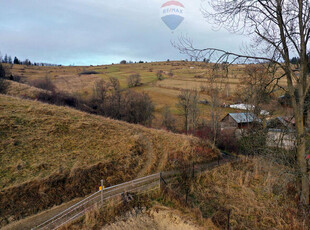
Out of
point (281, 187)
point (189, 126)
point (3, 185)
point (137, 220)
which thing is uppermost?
point (281, 187)

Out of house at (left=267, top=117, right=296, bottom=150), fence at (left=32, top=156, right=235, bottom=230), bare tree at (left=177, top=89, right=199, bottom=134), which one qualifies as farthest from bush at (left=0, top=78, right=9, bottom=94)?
house at (left=267, top=117, right=296, bottom=150)

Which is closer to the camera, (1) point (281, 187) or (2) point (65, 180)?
(1) point (281, 187)

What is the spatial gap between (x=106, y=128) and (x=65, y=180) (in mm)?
8921

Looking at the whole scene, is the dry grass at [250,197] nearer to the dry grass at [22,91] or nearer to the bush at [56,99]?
the bush at [56,99]

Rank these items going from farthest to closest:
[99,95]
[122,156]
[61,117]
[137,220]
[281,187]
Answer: [99,95], [61,117], [122,156], [137,220], [281,187]

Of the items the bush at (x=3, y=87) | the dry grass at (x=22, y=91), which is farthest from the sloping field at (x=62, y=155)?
the dry grass at (x=22, y=91)

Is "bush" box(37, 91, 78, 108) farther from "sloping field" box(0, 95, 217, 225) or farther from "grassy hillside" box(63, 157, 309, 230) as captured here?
"grassy hillside" box(63, 157, 309, 230)

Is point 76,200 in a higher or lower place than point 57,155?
lower

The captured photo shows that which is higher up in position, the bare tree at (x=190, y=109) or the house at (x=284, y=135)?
the house at (x=284, y=135)

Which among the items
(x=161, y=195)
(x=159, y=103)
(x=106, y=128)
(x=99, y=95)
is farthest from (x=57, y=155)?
(x=159, y=103)

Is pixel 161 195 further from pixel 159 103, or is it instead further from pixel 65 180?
pixel 159 103

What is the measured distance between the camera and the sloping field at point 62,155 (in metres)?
10.5

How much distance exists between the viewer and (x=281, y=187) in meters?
7.34

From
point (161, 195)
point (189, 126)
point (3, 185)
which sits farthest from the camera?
point (189, 126)
